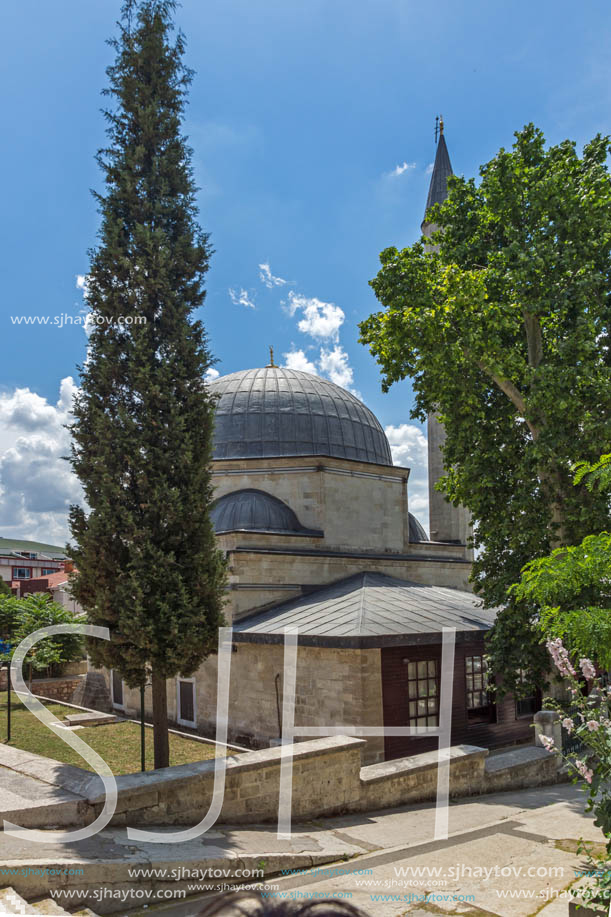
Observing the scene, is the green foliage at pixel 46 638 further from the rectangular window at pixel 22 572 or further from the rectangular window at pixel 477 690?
the rectangular window at pixel 22 572

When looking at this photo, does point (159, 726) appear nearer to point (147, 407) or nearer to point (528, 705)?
point (147, 407)

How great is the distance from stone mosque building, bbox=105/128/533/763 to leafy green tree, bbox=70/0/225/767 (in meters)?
4.92

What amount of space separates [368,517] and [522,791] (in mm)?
10217

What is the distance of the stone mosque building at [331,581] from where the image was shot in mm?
12781

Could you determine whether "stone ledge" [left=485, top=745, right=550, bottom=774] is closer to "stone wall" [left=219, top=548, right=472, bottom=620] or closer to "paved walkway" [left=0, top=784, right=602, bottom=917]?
"paved walkway" [left=0, top=784, right=602, bottom=917]

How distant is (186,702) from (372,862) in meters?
10.8

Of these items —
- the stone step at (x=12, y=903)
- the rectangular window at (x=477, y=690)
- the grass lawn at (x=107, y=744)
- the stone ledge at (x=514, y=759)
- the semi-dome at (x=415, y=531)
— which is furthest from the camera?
the semi-dome at (x=415, y=531)

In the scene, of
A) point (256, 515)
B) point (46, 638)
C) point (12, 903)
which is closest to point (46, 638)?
point (46, 638)

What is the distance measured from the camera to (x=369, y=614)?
13.5 metres

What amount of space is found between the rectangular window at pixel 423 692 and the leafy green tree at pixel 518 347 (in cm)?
141

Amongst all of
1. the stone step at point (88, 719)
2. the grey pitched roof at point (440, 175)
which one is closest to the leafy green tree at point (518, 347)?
the stone step at point (88, 719)

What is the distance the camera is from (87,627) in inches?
328

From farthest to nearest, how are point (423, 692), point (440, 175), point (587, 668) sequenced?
point (440, 175) < point (423, 692) < point (587, 668)

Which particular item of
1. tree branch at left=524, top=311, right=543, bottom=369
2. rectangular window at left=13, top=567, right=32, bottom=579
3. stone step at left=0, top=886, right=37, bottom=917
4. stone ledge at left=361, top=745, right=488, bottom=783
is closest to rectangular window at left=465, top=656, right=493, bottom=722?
stone ledge at left=361, top=745, right=488, bottom=783
